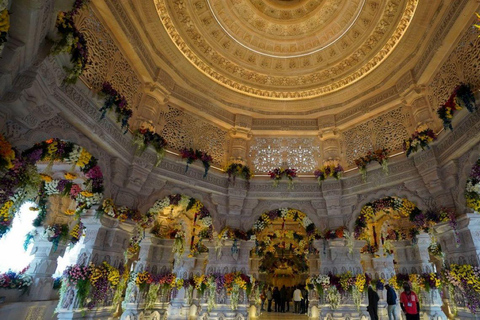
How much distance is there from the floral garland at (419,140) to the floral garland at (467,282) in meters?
3.06

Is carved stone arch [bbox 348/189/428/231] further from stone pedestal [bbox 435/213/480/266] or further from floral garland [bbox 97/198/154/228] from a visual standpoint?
floral garland [bbox 97/198/154/228]

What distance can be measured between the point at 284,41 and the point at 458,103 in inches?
242

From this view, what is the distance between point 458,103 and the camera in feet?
19.2

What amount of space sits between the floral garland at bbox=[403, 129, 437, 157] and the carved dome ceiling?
1809 mm

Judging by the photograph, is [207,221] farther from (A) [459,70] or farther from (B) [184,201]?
(A) [459,70]

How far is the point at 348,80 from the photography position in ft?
31.2

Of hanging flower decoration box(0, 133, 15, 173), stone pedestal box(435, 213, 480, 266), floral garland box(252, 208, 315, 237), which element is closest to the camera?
hanging flower decoration box(0, 133, 15, 173)

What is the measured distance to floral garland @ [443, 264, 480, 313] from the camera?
541 cm

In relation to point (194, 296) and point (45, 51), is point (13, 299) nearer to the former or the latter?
point (194, 296)

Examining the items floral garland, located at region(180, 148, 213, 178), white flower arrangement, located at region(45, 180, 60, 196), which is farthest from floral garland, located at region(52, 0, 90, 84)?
floral garland, located at region(180, 148, 213, 178)

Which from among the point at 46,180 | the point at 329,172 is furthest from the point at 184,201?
the point at 329,172

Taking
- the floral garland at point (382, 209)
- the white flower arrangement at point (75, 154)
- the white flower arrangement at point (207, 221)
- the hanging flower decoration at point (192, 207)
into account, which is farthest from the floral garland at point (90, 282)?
the floral garland at point (382, 209)

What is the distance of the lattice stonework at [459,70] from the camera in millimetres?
6027

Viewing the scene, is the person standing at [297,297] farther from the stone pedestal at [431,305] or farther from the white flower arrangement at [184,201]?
the white flower arrangement at [184,201]
